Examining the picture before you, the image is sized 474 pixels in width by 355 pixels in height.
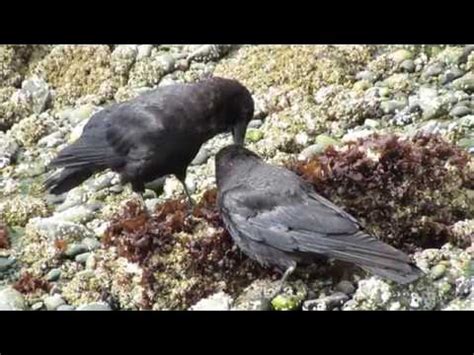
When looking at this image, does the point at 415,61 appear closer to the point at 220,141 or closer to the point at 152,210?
the point at 220,141

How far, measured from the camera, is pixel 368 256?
5699mm

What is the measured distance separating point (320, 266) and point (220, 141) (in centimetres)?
186

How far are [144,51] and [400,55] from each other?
1965mm

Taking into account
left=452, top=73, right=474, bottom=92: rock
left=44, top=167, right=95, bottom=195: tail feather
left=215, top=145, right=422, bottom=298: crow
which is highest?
left=215, top=145, right=422, bottom=298: crow

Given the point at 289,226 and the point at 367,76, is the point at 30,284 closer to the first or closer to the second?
the point at 289,226

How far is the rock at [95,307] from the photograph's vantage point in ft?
19.7

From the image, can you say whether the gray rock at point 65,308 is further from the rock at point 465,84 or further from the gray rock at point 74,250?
the rock at point 465,84

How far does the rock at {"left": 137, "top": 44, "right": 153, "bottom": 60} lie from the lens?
888 cm

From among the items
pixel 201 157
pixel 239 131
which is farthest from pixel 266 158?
pixel 239 131

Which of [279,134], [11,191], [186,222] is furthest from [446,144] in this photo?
[11,191]

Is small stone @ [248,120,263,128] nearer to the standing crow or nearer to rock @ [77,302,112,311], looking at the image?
the standing crow

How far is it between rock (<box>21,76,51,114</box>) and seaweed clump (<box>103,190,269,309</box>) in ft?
7.72

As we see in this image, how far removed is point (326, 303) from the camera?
19.3ft

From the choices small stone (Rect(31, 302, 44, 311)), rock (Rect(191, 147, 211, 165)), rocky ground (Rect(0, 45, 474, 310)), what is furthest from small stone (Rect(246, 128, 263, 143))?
small stone (Rect(31, 302, 44, 311))
